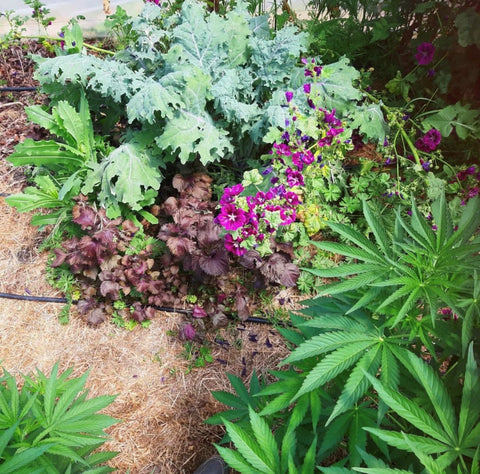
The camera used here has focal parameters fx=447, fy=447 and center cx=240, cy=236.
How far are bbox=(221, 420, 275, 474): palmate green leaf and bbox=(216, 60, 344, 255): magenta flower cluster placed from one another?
107cm

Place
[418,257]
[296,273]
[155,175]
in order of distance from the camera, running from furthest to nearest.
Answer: [155,175]
[296,273]
[418,257]

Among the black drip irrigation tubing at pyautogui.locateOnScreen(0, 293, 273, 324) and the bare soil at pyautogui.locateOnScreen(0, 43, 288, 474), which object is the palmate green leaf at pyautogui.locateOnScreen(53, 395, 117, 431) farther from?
the black drip irrigation tubing at pyautogui.locateOnScreen(0, 293, 273, 324)

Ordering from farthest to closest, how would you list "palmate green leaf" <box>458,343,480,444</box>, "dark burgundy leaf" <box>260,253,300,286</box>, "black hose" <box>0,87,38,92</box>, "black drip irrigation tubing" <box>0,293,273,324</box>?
"black hose" <box>0,87,38,92</box> < "black drip irrigation tubing" <box>0,293,273,324</box> < "dark burgundy leaf" <box>260,253,300,286</box> < "palmate green leaf" <box>458,343,480,444</box>

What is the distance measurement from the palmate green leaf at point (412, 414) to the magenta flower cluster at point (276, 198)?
117cm

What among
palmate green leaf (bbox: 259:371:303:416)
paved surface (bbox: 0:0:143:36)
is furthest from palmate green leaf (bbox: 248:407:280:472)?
paved surface (bbox: 0:0:143:36)

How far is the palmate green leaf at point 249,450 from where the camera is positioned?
1037 mm

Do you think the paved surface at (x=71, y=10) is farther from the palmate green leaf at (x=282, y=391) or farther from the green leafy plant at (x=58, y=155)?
the palmate green leaf at (x=282, y=391)

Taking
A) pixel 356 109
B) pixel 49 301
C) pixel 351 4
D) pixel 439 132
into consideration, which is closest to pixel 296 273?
pixel 356 109

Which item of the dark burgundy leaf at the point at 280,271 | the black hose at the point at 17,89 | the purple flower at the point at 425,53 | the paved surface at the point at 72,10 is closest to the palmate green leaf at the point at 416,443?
the dark burgundy leaf at the point at 280,271

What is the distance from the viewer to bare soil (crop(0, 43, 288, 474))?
2100 millimetres

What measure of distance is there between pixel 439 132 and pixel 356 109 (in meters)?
0.49

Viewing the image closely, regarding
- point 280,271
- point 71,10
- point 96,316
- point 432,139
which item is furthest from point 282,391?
point 71,10

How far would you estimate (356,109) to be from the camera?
2.52 m

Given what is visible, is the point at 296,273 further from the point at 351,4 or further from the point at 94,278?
the point at 351,4
